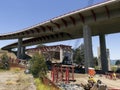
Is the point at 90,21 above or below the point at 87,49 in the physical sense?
above

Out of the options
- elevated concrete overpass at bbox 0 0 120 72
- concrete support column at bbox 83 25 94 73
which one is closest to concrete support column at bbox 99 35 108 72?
elevated concrete overpass at bbox 0 0 120 72

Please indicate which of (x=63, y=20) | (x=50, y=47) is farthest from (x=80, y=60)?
(x=63, y=20)

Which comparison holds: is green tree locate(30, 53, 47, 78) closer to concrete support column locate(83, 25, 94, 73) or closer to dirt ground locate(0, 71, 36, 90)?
dirt ground locate(0, 71, 36, 90)

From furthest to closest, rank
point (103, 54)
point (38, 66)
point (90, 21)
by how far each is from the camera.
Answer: point (103, 54) < point (90, 21) < point (38, 66)

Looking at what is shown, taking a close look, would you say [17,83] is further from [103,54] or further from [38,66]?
[103,54]

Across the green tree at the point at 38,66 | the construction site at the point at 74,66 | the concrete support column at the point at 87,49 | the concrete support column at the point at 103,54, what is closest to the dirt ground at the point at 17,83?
the construction site at the point at 74,66

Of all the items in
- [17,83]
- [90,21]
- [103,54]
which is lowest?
[17,83]

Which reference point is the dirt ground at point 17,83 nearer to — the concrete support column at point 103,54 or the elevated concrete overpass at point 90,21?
the elevated concrete overpass at point 90,21

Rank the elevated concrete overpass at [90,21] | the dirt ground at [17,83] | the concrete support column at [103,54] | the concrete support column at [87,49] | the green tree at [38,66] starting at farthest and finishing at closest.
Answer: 1. the concrete support column at [103,54]
2. the concrete support column at [87,49]
3. the elevated concrete overpass at [90,21]
4. the green tree at [38,66]
5. the dirt ground at [17,83]

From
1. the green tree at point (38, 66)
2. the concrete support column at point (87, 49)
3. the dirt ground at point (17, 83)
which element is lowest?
the dirt ground at point (17, 83)

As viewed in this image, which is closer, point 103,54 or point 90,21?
point 90,21

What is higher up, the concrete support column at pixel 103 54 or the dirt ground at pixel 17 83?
A: the concrete support column at pixel 103 54

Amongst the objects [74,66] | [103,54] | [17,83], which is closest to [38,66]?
[17,83]

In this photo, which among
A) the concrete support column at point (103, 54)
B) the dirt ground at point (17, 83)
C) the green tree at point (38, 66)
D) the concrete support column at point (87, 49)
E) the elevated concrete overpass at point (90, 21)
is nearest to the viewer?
the dirt ground at point (17, 83)
